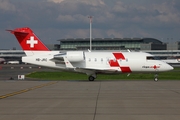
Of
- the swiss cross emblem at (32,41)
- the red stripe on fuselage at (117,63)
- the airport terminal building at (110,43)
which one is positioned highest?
the airport terminal building at (110,43)

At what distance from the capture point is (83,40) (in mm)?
149000

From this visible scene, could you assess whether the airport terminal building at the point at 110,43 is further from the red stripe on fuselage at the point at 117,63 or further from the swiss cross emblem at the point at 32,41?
the swiss cross emblem at the point at 32,41

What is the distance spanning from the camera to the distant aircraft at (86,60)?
41.2 m

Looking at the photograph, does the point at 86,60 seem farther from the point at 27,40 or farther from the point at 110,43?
the point at 110,43

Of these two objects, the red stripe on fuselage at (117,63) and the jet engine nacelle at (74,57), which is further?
the red stripe on fuselage at (117,63)

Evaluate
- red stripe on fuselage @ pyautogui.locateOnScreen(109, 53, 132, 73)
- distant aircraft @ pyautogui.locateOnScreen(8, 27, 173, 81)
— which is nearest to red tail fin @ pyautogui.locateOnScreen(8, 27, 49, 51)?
distant aircraft @ pyautogui.locateOnScreen(8, 27, 173, 81)

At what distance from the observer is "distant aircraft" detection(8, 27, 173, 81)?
135ft

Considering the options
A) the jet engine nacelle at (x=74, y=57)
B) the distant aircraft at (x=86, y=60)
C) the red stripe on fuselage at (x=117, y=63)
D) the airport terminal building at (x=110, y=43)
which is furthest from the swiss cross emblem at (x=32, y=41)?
the airport terminal building at (x=110, y=43)

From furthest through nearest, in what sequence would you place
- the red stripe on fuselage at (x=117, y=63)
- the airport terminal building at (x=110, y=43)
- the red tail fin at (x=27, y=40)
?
the airport terminal building at (x=110, y=43) < the red tail fin at (x=27, y=40) < the red stripe on fuselage at (x=117, y=63)

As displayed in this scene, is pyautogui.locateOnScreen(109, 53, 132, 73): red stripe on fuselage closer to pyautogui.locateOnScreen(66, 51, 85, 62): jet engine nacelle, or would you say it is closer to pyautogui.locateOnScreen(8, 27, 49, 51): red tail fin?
pyautogui.locateOnScreen(66, 51, 85, 62): jet engine nacelle

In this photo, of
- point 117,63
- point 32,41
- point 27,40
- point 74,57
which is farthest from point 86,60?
point 27,40

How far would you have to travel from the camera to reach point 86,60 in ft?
137
